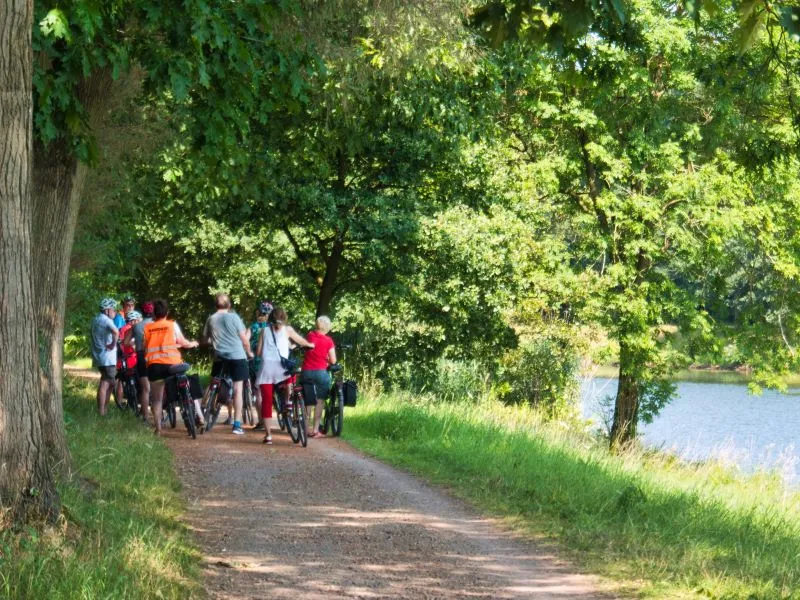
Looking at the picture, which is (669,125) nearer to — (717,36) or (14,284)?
(717,36)

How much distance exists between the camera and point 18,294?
6859mm

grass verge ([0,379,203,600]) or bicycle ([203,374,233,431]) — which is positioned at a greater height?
bicycle ([203,374,233,431])

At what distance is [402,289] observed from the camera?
2464cm

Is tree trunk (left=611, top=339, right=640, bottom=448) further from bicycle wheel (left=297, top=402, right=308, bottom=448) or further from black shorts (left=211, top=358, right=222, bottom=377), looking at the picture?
bicycle wheel (left=297, top=402, right=308, bottom=448)

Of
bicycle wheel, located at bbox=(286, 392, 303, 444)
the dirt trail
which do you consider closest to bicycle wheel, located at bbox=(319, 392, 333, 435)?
bicycle wheel, located at bbox=(286, 392, 303, 444)

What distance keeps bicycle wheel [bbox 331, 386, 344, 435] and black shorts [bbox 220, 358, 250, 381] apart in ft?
4.35

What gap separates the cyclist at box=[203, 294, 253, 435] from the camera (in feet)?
51.3

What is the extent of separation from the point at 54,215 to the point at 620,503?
17.8 feet

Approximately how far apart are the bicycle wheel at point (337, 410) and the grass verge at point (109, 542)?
4.80m

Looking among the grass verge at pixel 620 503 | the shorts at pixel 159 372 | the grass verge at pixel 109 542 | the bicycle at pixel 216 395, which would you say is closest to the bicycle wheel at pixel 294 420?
the grass verge at pixel 620 503

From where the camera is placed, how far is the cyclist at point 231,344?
51.3 feet

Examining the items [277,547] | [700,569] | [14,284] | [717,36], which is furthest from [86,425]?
[717,36]

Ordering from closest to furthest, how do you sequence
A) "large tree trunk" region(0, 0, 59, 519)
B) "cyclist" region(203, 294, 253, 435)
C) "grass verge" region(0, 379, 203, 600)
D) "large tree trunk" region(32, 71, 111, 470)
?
"grass verge" region(0, 379, 203, 600) → "large tree trunk" region(0, 0, 59, 519) → "large tree trunk" region(32, 71, 111, 470) → "cyclist" region(203, 294, 253, 435)

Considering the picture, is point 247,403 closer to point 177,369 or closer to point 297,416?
point 297,416
